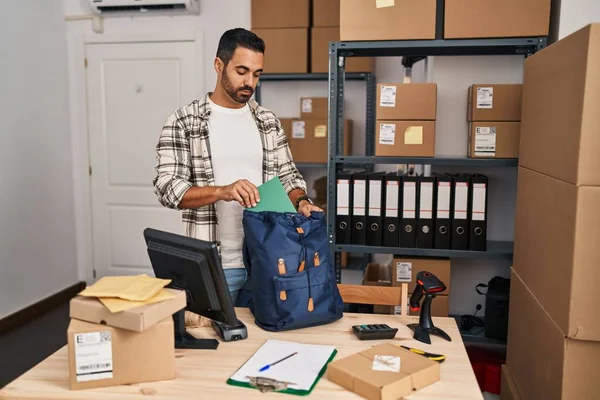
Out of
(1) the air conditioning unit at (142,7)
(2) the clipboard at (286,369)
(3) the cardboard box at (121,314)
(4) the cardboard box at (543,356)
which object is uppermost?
(1) the air conditioning unit at (142,7)

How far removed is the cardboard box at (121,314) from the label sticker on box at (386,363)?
0.49 meters

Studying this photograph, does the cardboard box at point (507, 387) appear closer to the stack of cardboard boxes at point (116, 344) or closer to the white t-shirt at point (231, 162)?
the white t-shirt at point (231, 162)

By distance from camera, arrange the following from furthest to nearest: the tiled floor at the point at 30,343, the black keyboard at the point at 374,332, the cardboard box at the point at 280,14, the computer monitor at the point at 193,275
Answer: the cardboard box at the point at 280,14
the tiled floor at the point at 30,343
the black keyboard at the point at 374,332
the computer monitor at the point at 193,275

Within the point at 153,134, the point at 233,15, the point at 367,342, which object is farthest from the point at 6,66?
the point at 367,342

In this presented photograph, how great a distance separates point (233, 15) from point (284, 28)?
2.22 feet

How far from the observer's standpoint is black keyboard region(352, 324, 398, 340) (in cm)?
150

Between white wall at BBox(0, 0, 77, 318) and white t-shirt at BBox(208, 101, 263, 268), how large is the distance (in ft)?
7.72

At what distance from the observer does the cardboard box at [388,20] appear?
247 cm

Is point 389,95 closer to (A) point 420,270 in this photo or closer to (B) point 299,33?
(A) point 420,270

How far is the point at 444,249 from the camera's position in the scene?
262 centimetres

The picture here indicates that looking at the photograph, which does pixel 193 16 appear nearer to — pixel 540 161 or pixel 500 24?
pixel 500 24

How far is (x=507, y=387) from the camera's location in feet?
7.30

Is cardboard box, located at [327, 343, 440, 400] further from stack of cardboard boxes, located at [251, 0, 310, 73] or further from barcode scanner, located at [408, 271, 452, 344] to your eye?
stack of cardboard boxes, located at [251, 0, 310, 73]

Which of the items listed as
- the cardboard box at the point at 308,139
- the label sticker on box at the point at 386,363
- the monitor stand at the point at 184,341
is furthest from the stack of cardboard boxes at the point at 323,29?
the label sticker on box at the point at 386,363
